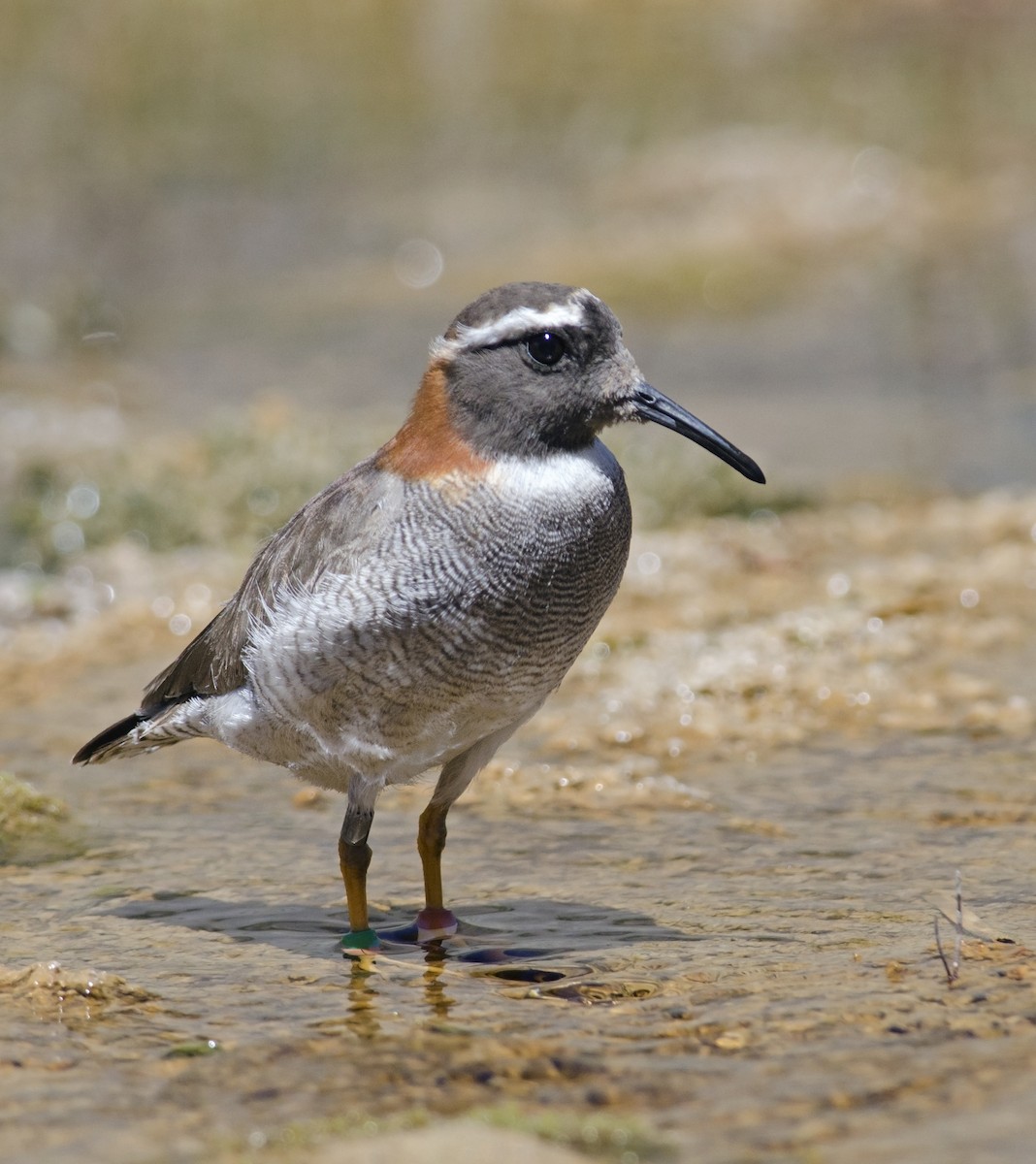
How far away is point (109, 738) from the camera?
7.02 meters

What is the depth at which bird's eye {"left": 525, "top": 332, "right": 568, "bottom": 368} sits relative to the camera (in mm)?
5855

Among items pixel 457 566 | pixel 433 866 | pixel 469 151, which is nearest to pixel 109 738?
pixel 433 866

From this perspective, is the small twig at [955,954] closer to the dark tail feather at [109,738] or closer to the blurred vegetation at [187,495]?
the dark tail feather at [109,738]

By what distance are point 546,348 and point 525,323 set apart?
11 centimetres

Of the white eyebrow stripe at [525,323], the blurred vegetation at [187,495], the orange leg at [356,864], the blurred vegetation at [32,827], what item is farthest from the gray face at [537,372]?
the blurred vegetation at [187,495]

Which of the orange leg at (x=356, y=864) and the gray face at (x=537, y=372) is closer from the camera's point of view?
the gray face at (x=537, y=372)

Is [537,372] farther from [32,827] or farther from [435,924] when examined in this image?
[32,827]

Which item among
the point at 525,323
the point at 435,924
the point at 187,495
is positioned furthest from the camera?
the point at 187,495

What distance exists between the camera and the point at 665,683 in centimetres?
902

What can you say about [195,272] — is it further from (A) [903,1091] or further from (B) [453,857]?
(A) [903,1091]

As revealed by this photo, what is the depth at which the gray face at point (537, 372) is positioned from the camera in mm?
5867

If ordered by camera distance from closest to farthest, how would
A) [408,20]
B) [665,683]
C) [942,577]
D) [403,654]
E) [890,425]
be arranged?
1. [403,654]
2. [665,683]
3. [942,577]
4. [890,425]
5. [408,20]

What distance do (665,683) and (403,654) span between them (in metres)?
3.52

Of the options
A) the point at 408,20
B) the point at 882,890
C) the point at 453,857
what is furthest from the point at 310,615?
the point at 408,20
